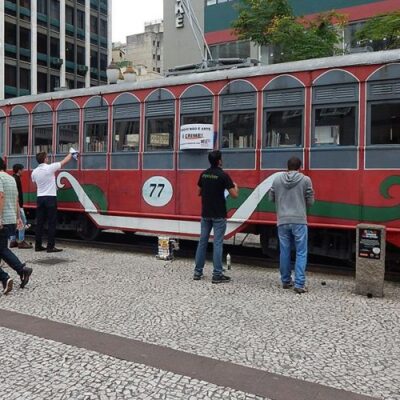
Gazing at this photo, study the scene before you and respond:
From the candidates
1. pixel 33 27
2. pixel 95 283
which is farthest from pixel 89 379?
pixel 33 27

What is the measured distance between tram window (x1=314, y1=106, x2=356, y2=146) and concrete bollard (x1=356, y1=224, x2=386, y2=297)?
155 centimetres

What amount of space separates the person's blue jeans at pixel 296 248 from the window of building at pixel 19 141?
7006mm

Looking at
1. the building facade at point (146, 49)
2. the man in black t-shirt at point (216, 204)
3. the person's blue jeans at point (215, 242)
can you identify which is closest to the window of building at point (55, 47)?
the building facade at point (146, 49)

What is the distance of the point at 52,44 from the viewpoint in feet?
189

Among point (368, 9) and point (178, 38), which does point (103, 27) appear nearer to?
point (178, 38)

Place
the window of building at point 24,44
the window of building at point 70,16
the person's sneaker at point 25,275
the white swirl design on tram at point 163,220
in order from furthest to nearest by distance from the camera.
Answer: the window of building at point 70,16 < the window of building at point 24,44 < the white swirl design on tram at point 163,220 < the person's sneaker at point 25,275

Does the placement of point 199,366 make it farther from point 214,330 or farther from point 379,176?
point 379,176

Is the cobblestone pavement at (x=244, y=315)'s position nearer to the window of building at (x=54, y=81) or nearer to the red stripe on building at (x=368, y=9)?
the red stripe on building at (x=368, y=9)

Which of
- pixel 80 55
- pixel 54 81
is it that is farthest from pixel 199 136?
pixel 80 55

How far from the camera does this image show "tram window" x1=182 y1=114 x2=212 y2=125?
29.9 ft

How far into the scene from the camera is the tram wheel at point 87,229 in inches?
442

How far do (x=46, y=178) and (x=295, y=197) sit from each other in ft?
17.6

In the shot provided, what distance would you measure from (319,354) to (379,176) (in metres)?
3.58

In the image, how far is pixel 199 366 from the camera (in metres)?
4.43
